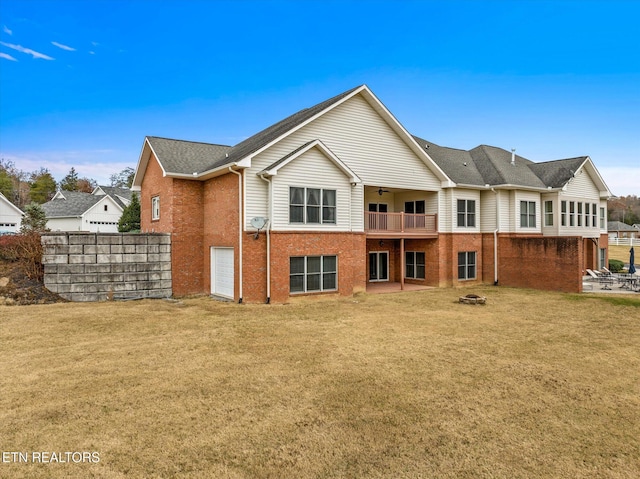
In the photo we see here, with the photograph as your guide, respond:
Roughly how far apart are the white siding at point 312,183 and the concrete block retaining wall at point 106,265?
5.43 meters

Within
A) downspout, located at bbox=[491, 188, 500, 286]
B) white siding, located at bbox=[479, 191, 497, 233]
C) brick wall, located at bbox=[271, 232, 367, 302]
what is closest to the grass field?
brick wall, located at bbox=[271, 232, 367, 302]

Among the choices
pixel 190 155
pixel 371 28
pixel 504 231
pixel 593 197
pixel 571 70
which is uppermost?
pixel 371 28

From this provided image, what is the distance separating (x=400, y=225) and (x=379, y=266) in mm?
3322

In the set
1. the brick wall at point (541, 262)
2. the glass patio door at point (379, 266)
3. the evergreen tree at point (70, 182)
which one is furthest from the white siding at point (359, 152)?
the evergreen tree at point (70, 182)

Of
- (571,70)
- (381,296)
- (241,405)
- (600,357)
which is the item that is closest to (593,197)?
(571,70)

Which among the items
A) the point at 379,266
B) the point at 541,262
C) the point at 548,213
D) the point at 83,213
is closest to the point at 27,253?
the point at 379,266

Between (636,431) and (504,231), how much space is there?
57.1 ft

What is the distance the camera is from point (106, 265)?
48.7ft

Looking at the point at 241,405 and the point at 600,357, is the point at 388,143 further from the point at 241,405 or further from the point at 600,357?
the point at 241,405

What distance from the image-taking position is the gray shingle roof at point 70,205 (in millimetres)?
45344

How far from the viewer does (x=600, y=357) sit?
8289 millimetres

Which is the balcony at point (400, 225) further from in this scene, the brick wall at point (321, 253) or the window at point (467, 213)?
the window at point (467, 213)

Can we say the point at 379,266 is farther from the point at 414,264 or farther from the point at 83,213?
the point at 83,213

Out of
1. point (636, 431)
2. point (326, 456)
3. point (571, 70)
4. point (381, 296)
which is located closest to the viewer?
point (326, 456)
